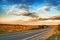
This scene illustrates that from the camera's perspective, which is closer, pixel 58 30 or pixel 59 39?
pixel 59 39

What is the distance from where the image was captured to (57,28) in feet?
78.3

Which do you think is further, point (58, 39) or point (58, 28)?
point (58, 28)

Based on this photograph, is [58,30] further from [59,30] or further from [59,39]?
[59,39]

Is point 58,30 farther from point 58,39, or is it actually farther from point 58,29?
point 58,39

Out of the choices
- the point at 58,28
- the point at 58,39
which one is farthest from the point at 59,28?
the point at 58,39

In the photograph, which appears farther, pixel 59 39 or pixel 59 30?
pixel 59 30

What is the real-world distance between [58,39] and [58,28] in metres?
6.84

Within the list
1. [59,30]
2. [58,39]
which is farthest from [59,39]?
[59,30]

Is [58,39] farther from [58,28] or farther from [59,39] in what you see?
[58,28]

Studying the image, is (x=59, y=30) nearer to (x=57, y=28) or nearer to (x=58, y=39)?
(x=57, y=28)

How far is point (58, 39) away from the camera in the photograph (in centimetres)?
1717

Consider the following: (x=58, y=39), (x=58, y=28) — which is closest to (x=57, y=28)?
(x=58, y=28)

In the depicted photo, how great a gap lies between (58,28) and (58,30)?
55 cm

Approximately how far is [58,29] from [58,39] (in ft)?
22.2
